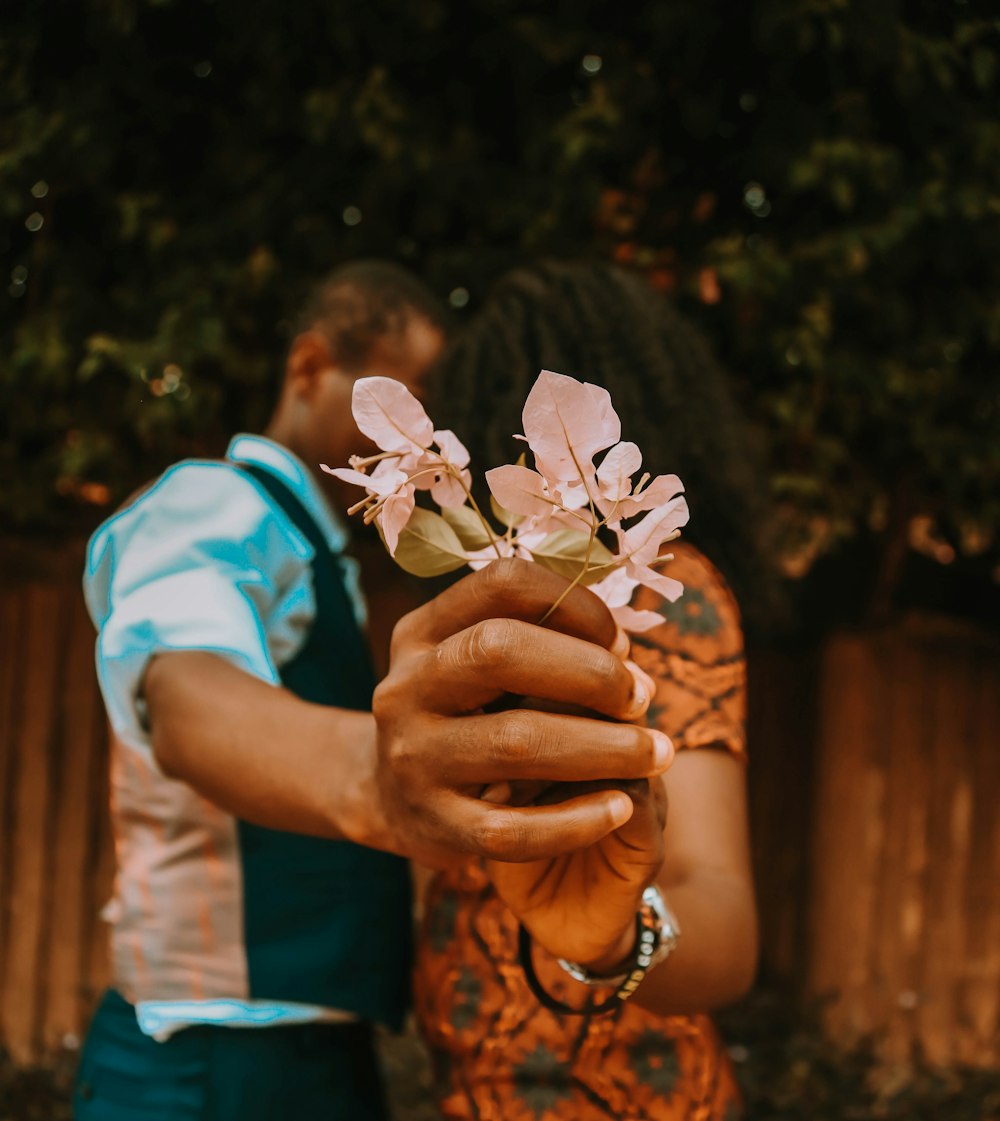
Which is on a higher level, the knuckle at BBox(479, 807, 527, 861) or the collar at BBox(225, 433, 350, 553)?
the collar at BBox(225, 433, 350, 553)

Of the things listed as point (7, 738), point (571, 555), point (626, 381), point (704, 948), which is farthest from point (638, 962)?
point (7, 738)

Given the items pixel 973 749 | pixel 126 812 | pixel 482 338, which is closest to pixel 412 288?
pixel 482 338

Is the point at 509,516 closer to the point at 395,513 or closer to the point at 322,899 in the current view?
the point at 395,513

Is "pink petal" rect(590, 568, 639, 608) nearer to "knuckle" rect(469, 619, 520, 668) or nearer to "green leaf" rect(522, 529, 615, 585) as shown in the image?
"green leaf" rect(522, 529, 615, 585)

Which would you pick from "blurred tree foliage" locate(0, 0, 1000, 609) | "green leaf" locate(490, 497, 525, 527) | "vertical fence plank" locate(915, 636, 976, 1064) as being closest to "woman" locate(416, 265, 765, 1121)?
"green leaf" locate(490, 497, 525, 527)

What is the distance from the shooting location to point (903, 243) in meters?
3.08

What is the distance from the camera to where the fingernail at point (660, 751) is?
2.77 feet

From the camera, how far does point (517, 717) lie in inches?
32.6

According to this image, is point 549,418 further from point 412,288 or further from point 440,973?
point 412,288

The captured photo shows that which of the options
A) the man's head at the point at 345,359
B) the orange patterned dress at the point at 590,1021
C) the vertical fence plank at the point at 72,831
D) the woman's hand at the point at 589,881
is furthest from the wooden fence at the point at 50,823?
the woman's hand at the point at 589,881

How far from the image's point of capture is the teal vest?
1.66 meters

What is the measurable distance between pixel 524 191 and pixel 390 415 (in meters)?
2.46

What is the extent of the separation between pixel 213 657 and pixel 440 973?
617mm

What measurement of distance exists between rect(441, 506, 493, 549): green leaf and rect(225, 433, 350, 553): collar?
0.95 metres
